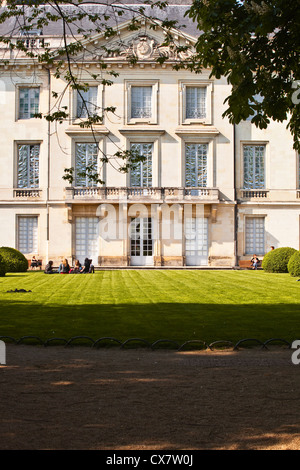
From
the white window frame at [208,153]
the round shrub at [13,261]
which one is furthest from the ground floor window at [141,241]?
the round shrub at [13,261]

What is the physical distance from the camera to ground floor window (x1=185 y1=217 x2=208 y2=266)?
31.6 metres

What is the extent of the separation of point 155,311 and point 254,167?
71.9 ft

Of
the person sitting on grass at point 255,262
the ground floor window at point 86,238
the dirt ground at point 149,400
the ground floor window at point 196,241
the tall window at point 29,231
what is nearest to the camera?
the dirt ground at point 149,400

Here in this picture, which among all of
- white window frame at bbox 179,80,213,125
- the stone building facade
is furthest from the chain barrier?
white window frame at bbox 179,80,213,125

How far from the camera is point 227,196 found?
31453 mm

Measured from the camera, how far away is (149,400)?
17.6 feet

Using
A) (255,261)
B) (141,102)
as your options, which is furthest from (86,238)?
(255,261)

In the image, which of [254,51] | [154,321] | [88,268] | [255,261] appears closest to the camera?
[254,51]

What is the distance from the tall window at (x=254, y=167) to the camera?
32.0 meters

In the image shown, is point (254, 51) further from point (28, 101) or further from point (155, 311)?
point (28, 101)

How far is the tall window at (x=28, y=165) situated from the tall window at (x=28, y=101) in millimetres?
1910

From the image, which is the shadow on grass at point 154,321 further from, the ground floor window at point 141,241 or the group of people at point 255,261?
the ground floor window at point 141,241

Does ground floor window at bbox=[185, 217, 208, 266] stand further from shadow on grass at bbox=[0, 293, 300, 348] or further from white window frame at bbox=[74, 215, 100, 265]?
shadow on grass at bbox=[0, 293, 300, 348]
